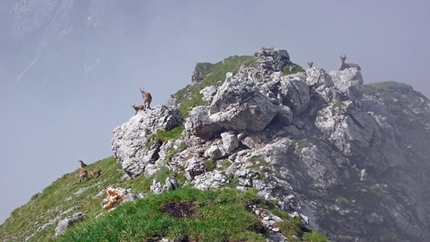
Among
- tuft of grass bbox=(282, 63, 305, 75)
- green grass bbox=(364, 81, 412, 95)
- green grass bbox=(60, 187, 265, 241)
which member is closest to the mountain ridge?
tuft of grass bbox=(282, 63, 305, 75)

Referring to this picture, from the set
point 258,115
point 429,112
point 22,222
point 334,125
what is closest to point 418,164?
point 334,125

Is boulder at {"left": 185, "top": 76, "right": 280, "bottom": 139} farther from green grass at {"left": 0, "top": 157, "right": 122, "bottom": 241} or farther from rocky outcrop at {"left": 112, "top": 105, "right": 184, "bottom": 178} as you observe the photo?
green grass at {"left": 0, "top": 157, "right": 122, "bottom": 241}

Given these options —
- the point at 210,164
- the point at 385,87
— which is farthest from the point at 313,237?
the point at 385,87

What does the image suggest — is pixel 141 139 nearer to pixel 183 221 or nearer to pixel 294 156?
pixel 294 156

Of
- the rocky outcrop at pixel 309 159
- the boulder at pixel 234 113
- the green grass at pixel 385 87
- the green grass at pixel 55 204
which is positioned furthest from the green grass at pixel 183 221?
the green grass at pixel 385 87

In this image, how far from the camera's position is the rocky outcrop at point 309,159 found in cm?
2827

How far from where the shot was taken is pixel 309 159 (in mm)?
32812

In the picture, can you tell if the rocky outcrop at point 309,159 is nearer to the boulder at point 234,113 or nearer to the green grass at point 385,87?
the boulder at point 234,113

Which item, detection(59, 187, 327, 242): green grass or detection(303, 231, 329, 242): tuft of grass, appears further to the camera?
detection(303, 231, 329, 242): tuft of grass

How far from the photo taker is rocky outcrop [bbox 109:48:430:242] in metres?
28.3

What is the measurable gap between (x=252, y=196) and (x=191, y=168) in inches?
564

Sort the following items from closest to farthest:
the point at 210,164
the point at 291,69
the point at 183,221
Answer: the point at 183,221 < the point at 210,164 < the point at 291,69

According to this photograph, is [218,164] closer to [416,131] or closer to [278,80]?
[278,80]

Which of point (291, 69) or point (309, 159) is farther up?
point (291, 69)
